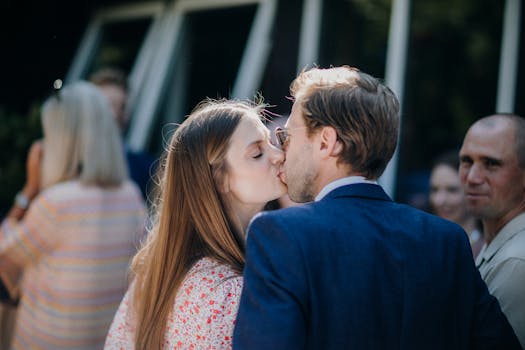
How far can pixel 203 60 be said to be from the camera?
5906mm

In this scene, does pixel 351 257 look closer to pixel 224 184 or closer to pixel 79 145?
pixel 224 184

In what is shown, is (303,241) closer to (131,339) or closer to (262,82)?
(131,339)

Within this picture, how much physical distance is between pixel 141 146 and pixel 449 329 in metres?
4.19

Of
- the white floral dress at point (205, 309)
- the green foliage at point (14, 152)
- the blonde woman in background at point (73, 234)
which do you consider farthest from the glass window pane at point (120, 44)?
the white floral dress at point (205, 309)

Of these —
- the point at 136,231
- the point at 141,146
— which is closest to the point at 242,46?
the point at 141,146

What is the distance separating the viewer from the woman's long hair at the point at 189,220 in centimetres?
218

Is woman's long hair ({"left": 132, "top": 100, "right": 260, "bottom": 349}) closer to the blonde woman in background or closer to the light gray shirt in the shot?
the light gray shirt

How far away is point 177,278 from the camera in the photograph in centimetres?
218

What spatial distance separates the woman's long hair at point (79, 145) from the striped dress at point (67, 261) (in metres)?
0.09

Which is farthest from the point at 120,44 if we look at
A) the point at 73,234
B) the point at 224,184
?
the point at 224,184

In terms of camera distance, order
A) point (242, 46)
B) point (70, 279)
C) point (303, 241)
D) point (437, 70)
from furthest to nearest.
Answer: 1. point (437, 70)
2. point (242, 46)
3. point (70, 279)
4. point (303, 241)

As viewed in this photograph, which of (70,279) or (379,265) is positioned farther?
(70,279)

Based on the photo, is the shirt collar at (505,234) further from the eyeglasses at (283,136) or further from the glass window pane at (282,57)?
the glass window pane at (282,57)

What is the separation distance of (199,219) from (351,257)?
652 mm
